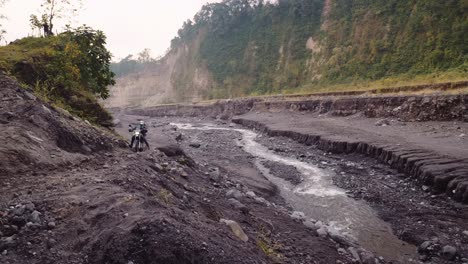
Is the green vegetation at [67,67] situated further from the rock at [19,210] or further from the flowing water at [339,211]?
the flowing water at [339,211]

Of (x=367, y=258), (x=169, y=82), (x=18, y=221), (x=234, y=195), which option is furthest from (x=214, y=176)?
(x=169, y=82)

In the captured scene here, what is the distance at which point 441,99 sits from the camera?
2208cm

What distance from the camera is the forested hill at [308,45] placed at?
135 ft

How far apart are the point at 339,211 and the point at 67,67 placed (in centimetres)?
1301

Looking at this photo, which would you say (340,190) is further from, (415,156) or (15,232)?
(15,232)

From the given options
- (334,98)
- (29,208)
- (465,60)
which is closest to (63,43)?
(29,208)

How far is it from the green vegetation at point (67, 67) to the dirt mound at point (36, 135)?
2629mm

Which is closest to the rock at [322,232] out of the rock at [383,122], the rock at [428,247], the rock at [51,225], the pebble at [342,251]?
the pebble at [342,251]

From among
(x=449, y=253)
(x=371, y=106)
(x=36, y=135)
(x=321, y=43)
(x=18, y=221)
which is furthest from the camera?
(x=321, y=43)

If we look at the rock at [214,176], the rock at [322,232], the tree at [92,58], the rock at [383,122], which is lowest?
the rock at [322,232]

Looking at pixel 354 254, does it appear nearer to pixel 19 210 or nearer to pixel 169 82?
pixel 19 210

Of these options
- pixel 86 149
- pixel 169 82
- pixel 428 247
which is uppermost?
pixel 86 149

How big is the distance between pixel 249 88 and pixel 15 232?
7334 centimetres

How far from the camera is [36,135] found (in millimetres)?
8656
